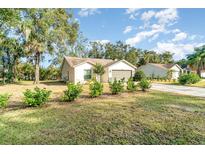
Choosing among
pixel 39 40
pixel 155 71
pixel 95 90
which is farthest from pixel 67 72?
pixel 155 71

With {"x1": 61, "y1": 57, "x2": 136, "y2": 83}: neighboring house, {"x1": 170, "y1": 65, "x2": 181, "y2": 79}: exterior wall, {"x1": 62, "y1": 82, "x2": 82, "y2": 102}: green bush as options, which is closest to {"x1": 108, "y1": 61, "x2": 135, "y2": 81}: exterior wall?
{"x1": 61, "y1": 57, "x2": 136, "y2": 83}: neighboring house

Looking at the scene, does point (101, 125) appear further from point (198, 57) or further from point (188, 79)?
point (198, 57)

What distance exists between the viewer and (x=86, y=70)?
26.7 meters

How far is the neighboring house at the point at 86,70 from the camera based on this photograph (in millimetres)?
25922

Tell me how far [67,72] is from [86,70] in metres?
2.54

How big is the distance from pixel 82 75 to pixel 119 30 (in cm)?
1206

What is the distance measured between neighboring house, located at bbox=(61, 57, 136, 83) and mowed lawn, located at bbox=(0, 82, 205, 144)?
16.5 metres

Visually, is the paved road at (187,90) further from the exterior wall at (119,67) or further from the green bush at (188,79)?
the exterior wall at (119,67)

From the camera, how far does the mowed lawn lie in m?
5.57

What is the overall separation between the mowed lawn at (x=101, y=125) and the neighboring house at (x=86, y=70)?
54.0 feet

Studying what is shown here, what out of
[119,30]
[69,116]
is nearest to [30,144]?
[69,116]

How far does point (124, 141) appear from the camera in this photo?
5441 millimetres

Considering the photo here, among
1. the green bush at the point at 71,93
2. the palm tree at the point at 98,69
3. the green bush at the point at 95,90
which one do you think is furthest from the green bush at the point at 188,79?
the green bush at the point at 71,93

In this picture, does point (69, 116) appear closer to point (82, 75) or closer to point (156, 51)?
point (82, 75)
